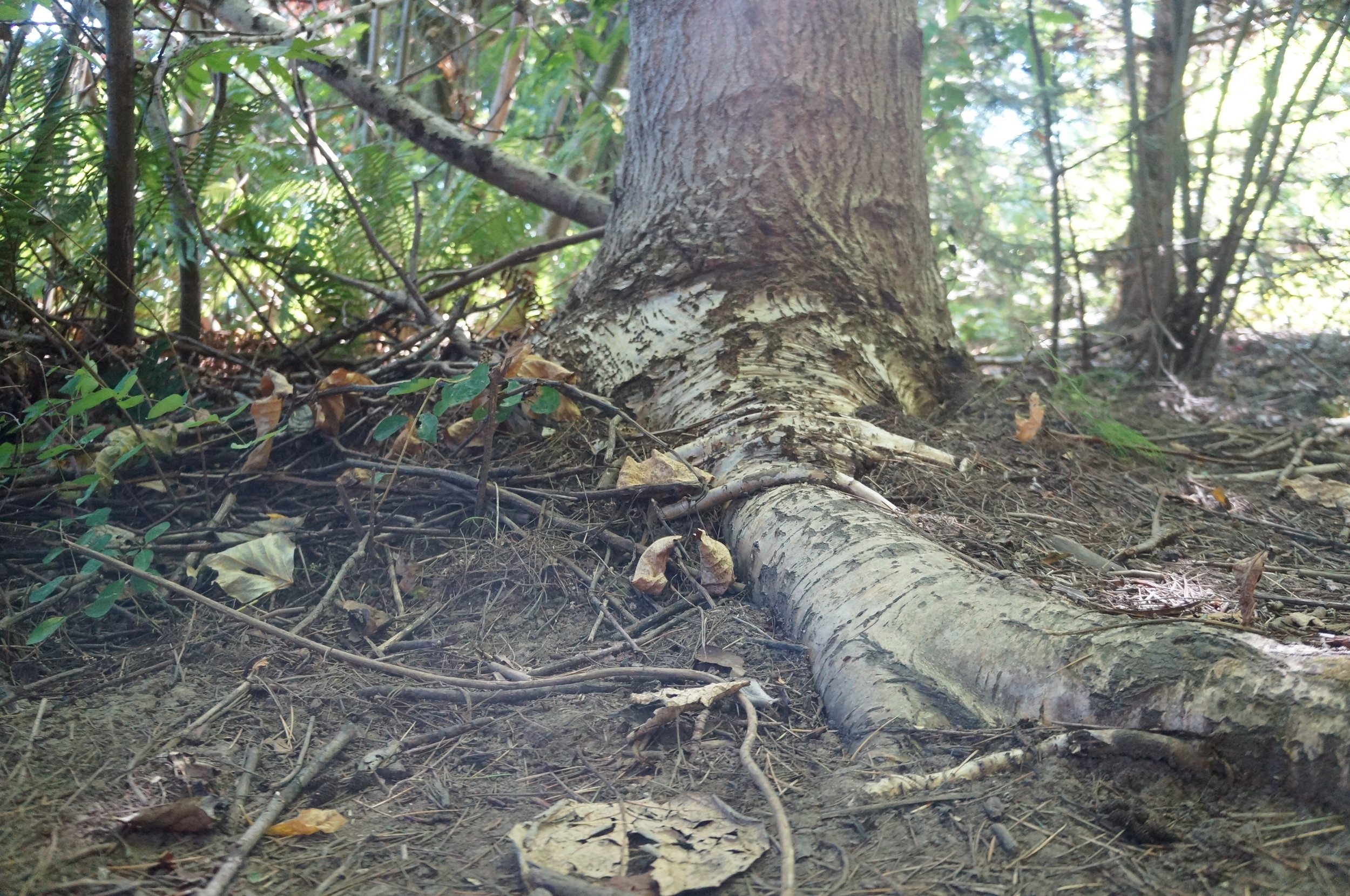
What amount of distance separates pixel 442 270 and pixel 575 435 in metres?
1.44

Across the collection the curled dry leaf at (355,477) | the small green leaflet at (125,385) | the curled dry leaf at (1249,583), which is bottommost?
the curled dry leaf at (355,477)

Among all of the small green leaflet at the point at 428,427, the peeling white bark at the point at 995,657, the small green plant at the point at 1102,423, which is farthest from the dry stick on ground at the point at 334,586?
the small green plant at the point at 1102,423

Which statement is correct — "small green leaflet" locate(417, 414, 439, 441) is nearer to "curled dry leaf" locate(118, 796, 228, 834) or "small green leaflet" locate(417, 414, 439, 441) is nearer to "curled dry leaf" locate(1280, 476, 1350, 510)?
"curled dry leaf" locate(118, 796, 228, 834)

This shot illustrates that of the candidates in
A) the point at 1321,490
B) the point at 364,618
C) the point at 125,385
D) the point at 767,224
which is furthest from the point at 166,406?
the point at 1321,490

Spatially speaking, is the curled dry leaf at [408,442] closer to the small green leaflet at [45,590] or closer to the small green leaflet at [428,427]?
the small green leaflet at [428,427]

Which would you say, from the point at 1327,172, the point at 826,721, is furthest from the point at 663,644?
the point at 1327,172

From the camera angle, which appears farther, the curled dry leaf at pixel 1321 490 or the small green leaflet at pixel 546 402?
the curled dry leaf at pixel 1321 490

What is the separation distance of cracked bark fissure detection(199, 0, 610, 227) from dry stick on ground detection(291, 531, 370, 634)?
2000mm

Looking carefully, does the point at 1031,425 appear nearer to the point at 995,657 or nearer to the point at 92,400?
the point at 995,657

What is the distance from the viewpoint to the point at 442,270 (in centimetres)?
350

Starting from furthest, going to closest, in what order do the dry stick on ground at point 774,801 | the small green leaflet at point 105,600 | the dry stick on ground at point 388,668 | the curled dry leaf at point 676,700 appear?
the small green leaflet at point 105,600 → the dry stick on ground at point 388,668 → the curled dry leaf at point 676,700 → the dry stick on ground at point 774,801

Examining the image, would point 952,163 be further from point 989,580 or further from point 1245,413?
point 989,580

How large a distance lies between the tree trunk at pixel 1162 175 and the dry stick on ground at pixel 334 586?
3306 mm

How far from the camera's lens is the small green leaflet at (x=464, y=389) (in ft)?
6.29
